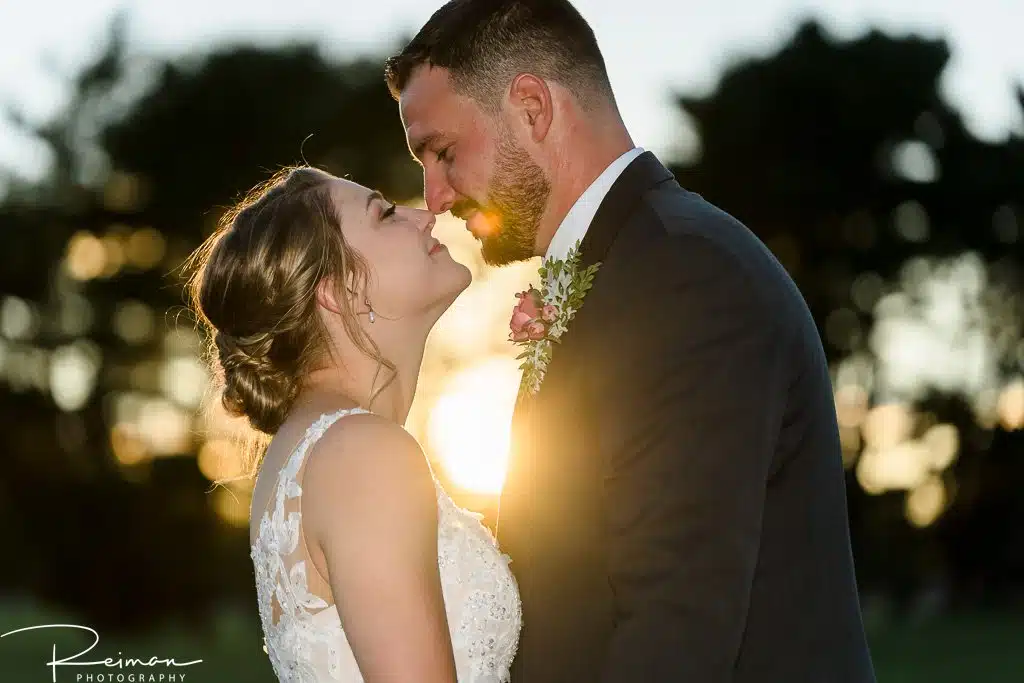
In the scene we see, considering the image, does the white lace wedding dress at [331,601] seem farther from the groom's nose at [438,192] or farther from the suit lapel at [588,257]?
the groom's nose at [438,192]

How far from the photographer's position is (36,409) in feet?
96.2

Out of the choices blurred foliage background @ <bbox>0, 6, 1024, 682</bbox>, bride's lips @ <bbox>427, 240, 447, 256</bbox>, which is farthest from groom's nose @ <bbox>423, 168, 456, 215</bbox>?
blurred foliage background @ <bbox>0, 6, 1024, 682</bbox>

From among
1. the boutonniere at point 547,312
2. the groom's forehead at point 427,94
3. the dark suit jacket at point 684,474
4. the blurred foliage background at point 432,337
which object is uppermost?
the blurred foliage background at point 432,337

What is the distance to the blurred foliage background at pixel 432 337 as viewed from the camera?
1156 inches

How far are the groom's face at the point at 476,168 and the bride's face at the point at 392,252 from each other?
15cm

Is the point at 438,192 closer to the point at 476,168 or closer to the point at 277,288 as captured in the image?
the point at 476,168

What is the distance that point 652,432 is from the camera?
9.20 feet

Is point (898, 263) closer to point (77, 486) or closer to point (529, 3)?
point (77, 486)

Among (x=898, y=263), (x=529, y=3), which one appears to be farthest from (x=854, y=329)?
(x=529, y=3)

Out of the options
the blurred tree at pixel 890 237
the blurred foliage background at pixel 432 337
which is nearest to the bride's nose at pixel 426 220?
the blurred foliage background at pixel 432 337

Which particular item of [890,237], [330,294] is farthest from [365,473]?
[890,237]

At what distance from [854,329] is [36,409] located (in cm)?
2238

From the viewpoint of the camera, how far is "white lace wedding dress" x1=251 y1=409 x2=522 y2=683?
359cm

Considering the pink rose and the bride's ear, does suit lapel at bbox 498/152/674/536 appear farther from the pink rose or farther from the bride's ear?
the bride's ear
